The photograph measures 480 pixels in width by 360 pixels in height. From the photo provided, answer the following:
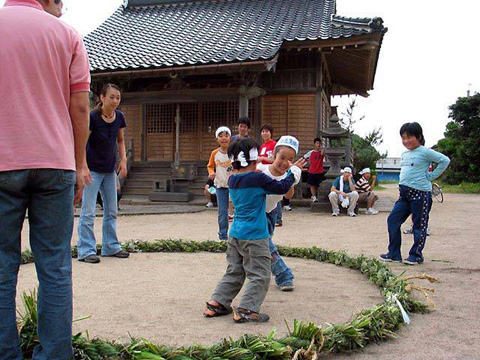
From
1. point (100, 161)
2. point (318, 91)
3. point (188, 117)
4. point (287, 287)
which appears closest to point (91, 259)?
point (100, 161)

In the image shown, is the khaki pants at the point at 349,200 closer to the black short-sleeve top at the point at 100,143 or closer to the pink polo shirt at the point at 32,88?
the black short-sleeve top at the point at 100,143

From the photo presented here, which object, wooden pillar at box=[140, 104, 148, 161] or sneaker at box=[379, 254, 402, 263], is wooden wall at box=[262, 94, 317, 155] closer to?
wooden pillar at box=[140, 104, 148, 161]

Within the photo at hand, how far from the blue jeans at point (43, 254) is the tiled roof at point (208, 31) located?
1011 cm

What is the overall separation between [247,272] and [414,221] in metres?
2.71

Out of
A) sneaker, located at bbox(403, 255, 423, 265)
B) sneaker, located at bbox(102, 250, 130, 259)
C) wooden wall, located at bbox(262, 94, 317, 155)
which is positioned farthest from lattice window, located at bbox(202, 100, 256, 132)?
sneaker, located at bbox(403, 255, 423, 265)

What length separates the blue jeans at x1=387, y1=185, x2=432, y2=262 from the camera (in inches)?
199

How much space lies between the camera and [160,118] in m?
15.7

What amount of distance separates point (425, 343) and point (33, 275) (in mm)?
3400

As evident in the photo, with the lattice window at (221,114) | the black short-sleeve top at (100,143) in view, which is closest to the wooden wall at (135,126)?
the lattice window at (221,114)

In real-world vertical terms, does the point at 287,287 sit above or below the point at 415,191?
below

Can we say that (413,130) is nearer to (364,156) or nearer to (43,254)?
(43,254)

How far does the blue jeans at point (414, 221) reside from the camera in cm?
505

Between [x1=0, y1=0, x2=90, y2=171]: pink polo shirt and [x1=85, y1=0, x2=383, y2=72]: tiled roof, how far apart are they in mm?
9887

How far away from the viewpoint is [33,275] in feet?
14.2
